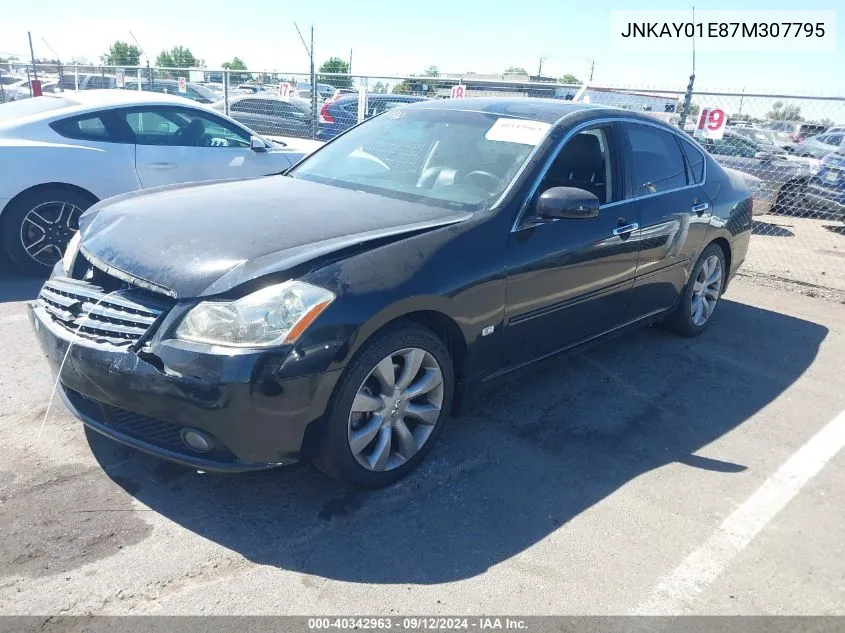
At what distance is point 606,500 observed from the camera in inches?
127

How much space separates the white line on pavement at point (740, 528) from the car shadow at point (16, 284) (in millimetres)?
5000

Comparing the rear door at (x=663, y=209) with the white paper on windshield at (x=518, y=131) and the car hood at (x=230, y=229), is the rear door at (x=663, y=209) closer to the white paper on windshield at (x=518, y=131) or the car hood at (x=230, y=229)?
the white paper on windshield at (x=518, y=131)

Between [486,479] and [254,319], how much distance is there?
140cm

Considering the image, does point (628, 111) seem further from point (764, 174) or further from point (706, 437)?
point (764, 174)

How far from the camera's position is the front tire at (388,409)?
2820 millimetres

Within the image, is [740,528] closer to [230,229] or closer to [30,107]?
[230,229]

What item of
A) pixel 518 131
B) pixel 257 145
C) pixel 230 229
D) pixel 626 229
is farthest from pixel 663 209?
pixel 257 145

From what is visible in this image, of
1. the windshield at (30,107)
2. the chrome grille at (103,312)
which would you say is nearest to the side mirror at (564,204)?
the chrome grille at (103,312)

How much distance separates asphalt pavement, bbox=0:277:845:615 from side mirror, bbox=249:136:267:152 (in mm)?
3081

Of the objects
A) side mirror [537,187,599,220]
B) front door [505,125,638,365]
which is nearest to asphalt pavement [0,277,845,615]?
front door [505,125,638,365]

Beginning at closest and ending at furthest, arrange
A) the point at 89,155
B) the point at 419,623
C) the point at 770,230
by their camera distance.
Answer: the point at 419,623, the point at 89,155, the point at 770,230

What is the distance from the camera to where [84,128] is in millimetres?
6012

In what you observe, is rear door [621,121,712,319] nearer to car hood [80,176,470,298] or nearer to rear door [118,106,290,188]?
car hood [80,176,470,298]

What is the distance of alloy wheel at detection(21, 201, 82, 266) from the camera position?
223 inches
